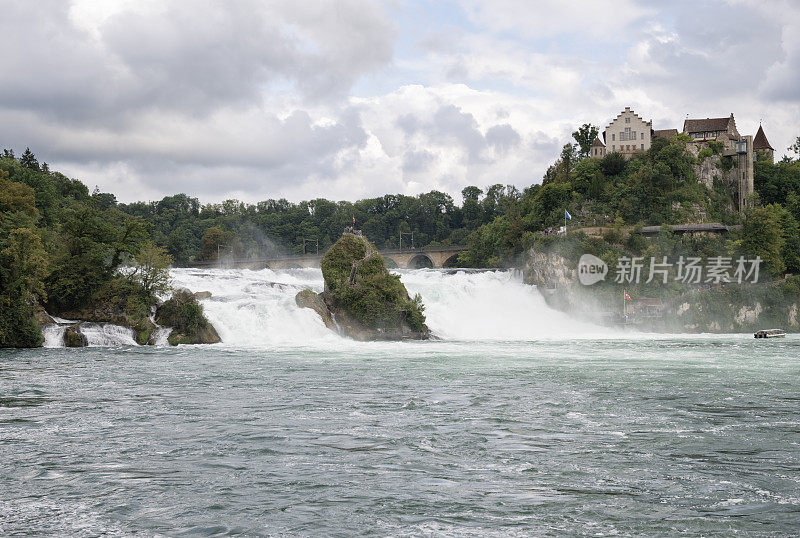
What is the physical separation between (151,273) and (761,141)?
81749 millimetres

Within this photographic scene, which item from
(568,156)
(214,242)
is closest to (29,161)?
(214,242)

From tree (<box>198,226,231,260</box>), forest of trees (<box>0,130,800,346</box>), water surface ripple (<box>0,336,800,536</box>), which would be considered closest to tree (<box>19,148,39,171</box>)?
forest of trees (<box>0,130,800,346</box>)

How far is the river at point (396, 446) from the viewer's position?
10.6m

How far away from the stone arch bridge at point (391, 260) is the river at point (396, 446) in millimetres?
58145

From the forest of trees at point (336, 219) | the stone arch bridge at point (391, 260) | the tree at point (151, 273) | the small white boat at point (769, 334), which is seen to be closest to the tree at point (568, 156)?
the forest of trees at point (336, 219)

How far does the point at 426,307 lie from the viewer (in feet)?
173

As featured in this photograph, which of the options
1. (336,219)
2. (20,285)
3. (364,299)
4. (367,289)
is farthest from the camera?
(336,219)

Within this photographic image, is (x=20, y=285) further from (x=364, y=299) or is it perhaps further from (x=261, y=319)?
(x=364, y=299)

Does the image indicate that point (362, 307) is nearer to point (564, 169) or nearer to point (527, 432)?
point (527, 432)

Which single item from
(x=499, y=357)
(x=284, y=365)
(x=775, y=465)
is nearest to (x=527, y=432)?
(x=775, y=465)

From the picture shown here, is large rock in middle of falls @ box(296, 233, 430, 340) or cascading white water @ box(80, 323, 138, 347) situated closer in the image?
cascading white water @ box(80, 323, 138, 347)

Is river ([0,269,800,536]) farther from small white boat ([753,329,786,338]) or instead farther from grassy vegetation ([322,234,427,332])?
small white boat ([753,329,786,338])

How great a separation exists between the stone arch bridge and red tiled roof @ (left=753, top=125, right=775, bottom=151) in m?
40.3

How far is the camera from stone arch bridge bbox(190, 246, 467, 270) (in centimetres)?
9162
